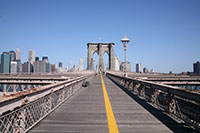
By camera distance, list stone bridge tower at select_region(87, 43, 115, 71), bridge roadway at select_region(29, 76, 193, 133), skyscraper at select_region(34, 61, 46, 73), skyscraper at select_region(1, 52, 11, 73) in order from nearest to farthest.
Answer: bridge roadway at select_region(29, 76, 193, 133), stone bridge tower at select_region(87, 43, 115, 71), skyscraper at select_region(34, 61, 46, 73), skyscraper at select_region(1, 52, 11, 73)

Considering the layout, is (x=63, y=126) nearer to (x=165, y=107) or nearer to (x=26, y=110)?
(x=26, y=110)

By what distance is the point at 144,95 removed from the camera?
9.79 meters

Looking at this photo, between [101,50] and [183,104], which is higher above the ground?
[101,50]

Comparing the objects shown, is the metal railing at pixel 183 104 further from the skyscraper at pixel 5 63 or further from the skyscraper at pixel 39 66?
the skyscraper at pixel 5 63

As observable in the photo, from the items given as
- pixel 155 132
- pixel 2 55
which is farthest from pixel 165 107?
pixel 2 55

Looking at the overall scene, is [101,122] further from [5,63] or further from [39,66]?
[5,63]

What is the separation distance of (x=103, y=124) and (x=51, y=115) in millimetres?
1863

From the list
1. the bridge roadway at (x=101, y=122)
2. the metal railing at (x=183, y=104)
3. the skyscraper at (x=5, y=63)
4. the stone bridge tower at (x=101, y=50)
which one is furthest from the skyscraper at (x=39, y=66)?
the metal railing at (x=183, y=104)

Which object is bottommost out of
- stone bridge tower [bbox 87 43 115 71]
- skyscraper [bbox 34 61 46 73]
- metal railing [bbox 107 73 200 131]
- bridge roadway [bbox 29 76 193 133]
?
bridge roadway [bbox 29 76 193 133]

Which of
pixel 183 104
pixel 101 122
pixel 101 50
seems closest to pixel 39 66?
pixel 101 50

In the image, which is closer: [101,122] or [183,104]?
[101,122]

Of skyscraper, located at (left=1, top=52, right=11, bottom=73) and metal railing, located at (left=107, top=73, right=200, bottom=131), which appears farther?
skyscraper, located at (left=1, top=52, right=11, bottom=73)

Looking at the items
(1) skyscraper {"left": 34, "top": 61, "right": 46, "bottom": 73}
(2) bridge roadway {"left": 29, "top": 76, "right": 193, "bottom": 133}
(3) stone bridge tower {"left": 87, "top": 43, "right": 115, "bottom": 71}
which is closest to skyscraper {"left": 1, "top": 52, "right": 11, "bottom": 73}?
(1) skyscraper {"left": 34, "top": 61, "right": 46, "bottom": 73}

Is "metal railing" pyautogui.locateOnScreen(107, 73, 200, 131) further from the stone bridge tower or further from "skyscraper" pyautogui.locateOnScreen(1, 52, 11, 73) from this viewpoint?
"skyscraper" pyautogui.locateOnScreen(1, 52, 11, 73)
